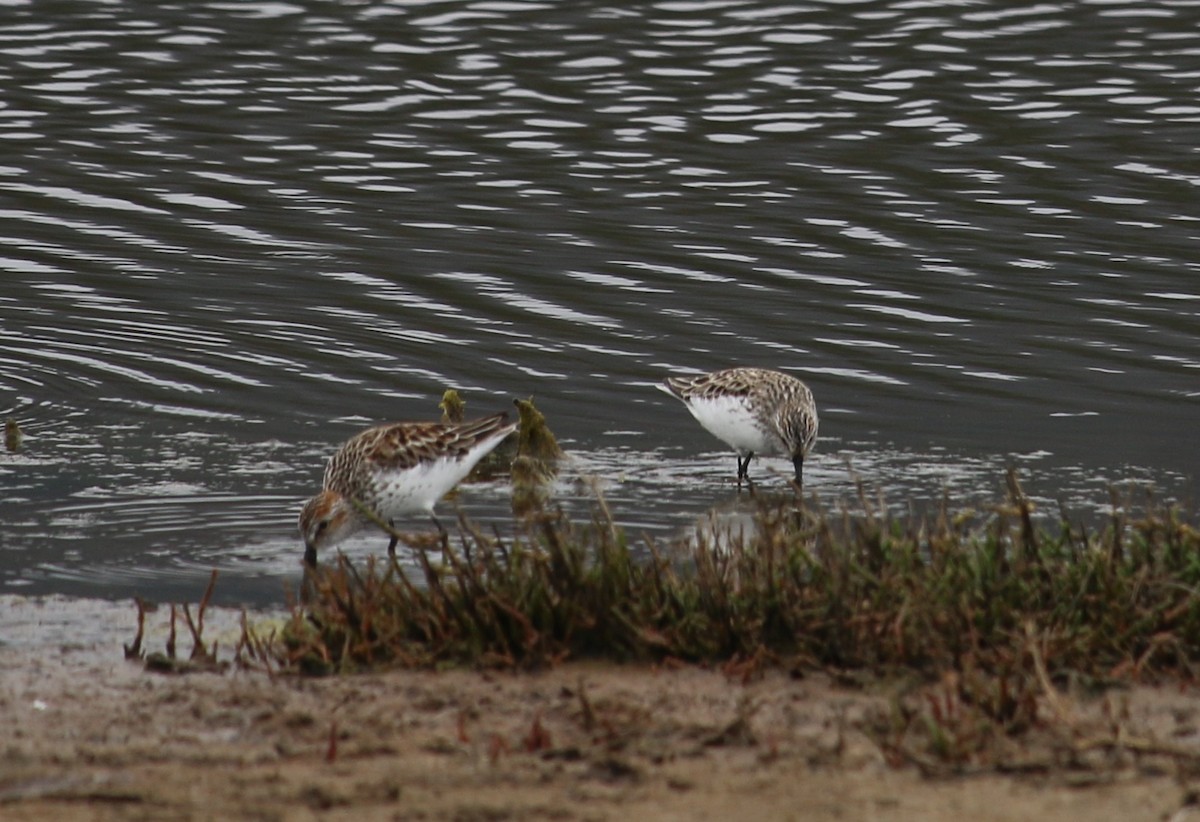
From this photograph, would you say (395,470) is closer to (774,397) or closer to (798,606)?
(774,397)

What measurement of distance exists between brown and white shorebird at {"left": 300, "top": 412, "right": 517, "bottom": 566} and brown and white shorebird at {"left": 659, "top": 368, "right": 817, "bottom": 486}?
71.6 inches

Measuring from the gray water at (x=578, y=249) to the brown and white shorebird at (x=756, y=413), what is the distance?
305mm

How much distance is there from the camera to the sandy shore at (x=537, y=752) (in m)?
6.82

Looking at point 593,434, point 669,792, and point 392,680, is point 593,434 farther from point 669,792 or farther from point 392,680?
point 669,792

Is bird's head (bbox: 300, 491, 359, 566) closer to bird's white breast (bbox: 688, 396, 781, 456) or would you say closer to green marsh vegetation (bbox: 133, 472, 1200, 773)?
green marsh vegetation (bbox: 133, 472, 1200, 773)

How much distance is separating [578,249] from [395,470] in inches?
301

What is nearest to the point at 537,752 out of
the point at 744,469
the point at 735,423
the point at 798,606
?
the point at 798,606

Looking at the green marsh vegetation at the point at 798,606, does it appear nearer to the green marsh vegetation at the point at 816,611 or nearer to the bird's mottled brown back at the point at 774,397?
the green marsh vegetation at the point at 816,611

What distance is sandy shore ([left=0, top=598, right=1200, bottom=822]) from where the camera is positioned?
269 inches

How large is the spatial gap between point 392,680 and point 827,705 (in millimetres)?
1711

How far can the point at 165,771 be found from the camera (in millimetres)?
7336

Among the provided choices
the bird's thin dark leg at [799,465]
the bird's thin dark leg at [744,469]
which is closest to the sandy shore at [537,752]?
the bird's thin dark leg at [799,465]

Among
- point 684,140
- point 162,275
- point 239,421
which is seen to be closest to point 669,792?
point 239,421

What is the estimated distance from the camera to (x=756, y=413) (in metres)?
12.7
